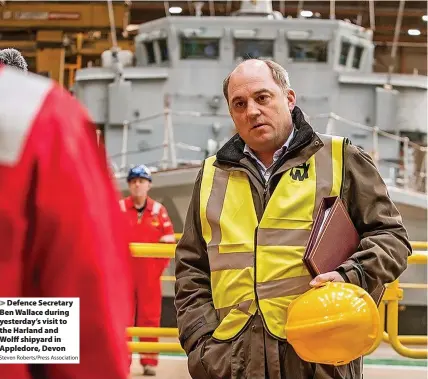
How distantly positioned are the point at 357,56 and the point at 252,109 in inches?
396

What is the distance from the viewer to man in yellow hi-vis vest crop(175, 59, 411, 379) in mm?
2131

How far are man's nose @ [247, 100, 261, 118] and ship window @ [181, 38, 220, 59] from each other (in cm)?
938

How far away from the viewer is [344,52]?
11609 mm

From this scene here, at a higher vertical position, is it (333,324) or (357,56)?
(357,56)

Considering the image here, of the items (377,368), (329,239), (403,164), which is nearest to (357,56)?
(403,164)

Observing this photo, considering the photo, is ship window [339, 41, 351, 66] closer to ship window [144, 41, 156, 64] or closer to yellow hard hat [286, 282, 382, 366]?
ship window [144, 41, 156, 64]

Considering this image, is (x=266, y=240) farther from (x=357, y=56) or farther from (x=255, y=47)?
(x=357, y=56)

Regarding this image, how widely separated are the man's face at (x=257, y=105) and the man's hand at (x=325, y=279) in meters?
0.37

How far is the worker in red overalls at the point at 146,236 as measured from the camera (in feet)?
18.3

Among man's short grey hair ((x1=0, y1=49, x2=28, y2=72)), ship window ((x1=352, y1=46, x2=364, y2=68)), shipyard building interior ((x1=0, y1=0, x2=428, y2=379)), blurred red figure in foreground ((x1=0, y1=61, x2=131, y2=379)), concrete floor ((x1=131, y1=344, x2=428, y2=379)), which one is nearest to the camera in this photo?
blurred red figure in foreground ((x1=0, y1=61, x2=131, y2=379))

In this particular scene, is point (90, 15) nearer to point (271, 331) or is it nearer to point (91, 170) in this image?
point (271, 331)

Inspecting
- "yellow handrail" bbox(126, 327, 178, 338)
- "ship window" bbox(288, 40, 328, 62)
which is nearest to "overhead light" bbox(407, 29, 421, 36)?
"ship window" bbox(288, 40, 328, 62)

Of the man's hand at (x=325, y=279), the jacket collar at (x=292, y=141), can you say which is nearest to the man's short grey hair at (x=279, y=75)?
the jacket collar at (x=292, y=141)

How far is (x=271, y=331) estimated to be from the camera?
2.13m
